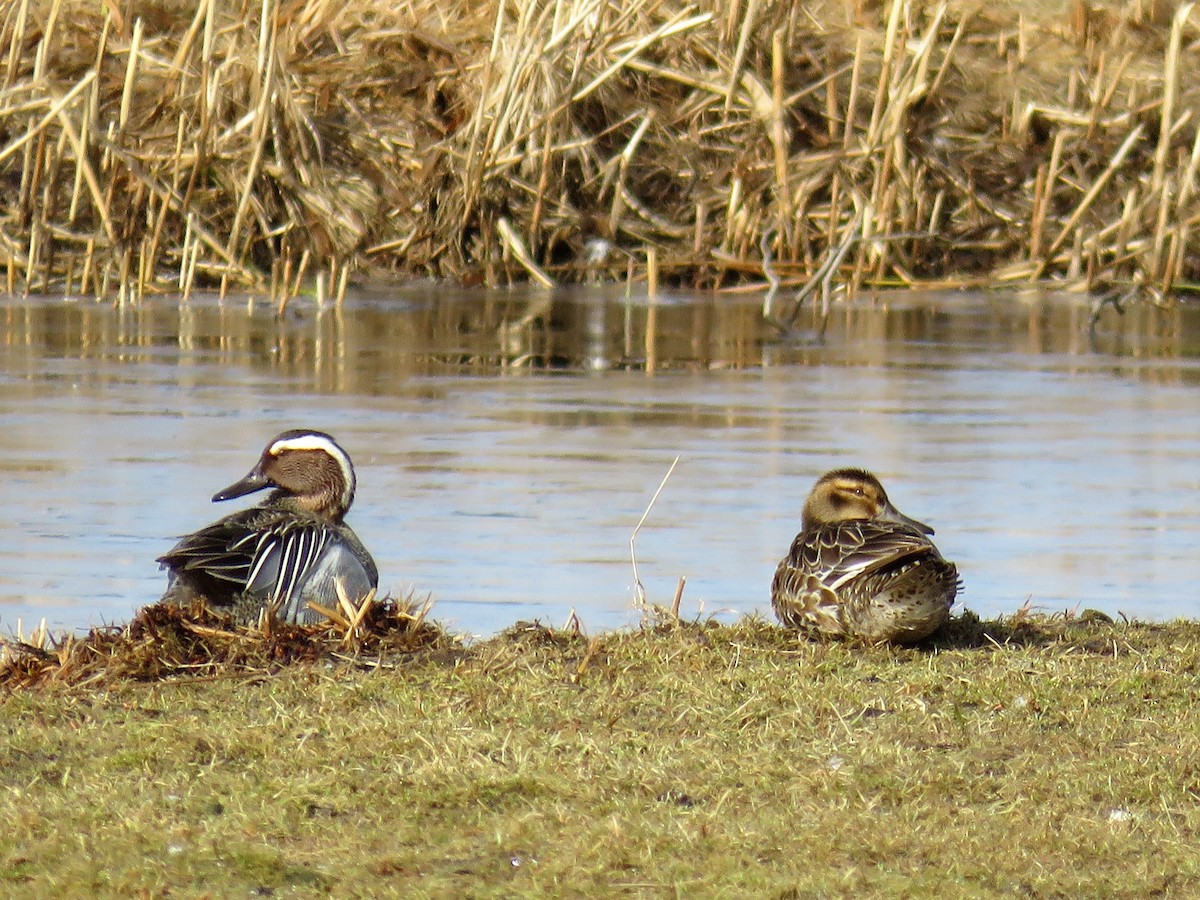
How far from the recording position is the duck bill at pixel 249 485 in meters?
6.75

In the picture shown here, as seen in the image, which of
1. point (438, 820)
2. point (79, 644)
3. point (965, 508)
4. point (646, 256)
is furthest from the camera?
point (646, 256)

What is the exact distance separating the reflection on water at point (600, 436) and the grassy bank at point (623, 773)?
120cm

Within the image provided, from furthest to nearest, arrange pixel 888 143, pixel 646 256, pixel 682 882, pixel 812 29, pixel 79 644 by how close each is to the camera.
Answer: pixel 812 29
pixel 646 256
pixel 888 143
pixel 79 644
pixel 682 882

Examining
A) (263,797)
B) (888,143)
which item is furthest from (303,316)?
(263,797)

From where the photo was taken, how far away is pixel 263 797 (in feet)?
13.3

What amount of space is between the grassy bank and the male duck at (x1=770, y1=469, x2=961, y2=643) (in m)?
0.09

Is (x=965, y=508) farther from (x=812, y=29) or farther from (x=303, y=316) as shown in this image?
(x=812, y=29)

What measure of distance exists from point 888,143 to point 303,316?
15.2ft

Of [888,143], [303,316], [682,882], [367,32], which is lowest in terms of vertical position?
[682,882]

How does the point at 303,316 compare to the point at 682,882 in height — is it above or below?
above

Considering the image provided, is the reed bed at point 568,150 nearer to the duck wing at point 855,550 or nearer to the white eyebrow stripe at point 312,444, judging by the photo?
the white eyebrow stripe at point 312,444

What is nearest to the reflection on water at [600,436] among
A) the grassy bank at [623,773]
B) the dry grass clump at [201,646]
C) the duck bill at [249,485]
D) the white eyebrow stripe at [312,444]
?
the duck bill at [249,485]

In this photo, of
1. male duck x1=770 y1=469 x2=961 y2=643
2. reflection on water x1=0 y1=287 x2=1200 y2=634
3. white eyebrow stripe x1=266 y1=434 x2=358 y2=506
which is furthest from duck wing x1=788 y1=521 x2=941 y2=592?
white eyebrow stripe x1=266 y1=434 x2=358 y2=506

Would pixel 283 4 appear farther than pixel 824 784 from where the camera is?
Yes
